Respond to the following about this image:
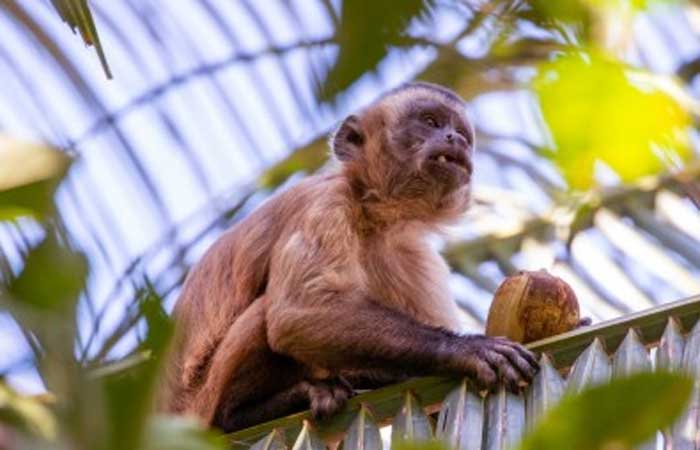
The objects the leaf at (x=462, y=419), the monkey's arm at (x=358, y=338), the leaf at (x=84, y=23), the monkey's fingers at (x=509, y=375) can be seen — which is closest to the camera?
the leaf at (x=84, y=23)

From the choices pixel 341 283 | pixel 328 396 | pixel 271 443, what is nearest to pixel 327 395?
pixel 328 396

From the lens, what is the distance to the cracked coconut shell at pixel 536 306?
4328 mm

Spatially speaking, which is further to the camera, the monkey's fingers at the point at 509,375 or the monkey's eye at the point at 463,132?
the monkey's eye at the point at 463,132

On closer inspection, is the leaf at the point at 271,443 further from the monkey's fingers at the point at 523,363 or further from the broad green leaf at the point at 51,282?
the broad green leaf at the point at 51,282

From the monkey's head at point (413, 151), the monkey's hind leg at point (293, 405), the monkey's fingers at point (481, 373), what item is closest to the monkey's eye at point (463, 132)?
the monkey's head at point (413, 151)

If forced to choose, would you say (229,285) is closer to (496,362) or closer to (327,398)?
(327,398)

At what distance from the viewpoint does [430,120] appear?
Result: 22.1 ft

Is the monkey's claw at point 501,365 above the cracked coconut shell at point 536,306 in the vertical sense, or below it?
below

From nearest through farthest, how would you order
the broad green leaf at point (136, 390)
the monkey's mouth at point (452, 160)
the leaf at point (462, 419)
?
1. the broad green leaf at point (136, 390)
2. the leaf at point (462, 419)
3. the monkey's mouth at point (452, 160)

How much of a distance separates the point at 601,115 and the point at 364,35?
21cm

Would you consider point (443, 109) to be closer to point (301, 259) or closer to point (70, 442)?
point (301, 259)

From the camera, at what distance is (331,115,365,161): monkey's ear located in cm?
675

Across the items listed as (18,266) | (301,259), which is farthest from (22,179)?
(301,259)

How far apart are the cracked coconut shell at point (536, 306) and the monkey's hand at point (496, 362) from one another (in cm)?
8
